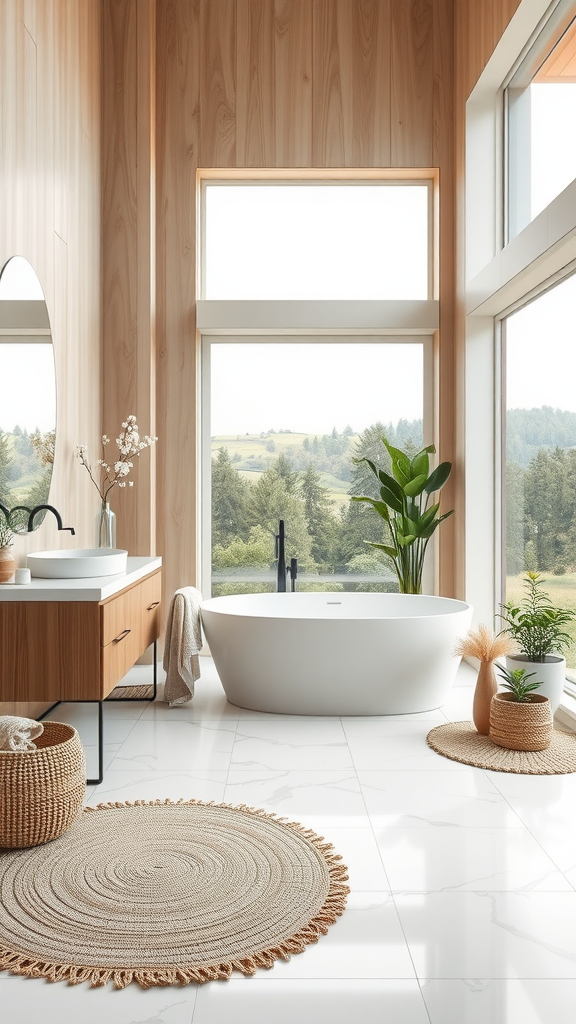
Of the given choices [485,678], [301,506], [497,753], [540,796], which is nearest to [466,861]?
[540,796]

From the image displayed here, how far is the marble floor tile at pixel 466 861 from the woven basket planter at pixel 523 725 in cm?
78

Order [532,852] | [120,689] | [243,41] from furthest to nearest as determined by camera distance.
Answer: [243,41]
[120,689]
[532,852]

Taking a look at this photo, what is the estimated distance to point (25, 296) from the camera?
353 centimetres

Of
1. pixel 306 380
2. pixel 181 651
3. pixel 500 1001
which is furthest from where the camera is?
pixel 306 380

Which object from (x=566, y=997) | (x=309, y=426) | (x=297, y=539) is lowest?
(x=566, y=997)

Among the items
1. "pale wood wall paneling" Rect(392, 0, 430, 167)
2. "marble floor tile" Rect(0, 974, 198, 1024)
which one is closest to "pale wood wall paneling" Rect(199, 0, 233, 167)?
"pale wood wall paneling" Rect(392, 0, 430, 167)

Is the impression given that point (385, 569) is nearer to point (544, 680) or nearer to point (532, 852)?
point (544, 680)

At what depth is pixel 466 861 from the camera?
7.91ft

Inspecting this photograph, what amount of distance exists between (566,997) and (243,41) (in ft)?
→ 17.3

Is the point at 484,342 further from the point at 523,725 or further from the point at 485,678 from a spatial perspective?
the point at 523,725

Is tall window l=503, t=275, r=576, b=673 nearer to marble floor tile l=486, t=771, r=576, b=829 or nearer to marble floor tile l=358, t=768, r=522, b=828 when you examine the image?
marble floor tile l=486, t=771, r=576, b=829

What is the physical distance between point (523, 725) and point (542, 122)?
9.40 ft

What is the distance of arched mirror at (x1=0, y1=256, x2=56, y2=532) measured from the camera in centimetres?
332

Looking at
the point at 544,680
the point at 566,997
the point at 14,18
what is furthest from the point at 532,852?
the point at 14,18
